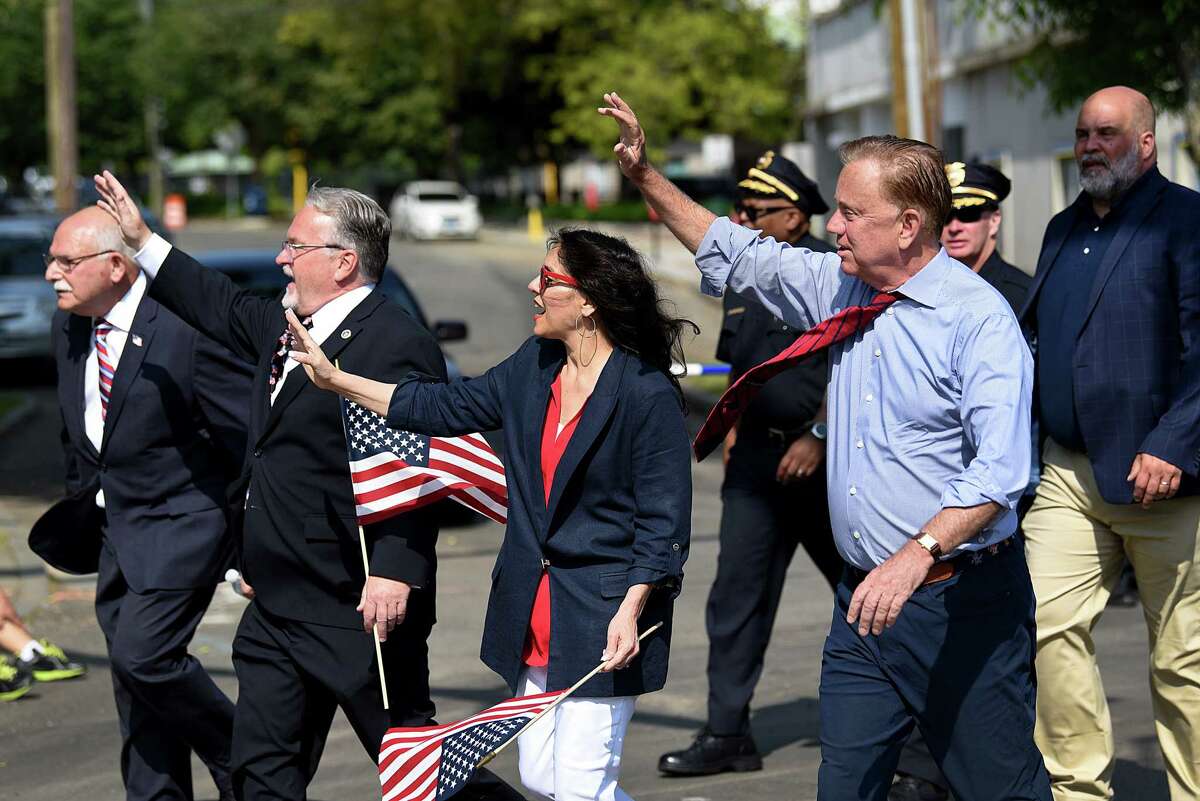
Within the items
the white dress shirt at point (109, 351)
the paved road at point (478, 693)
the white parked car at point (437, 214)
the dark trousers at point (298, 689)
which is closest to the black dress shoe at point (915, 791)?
the paved road at point (478, 693)

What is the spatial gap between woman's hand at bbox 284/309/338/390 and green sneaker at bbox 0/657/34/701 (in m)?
3.66

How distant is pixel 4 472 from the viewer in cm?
1359

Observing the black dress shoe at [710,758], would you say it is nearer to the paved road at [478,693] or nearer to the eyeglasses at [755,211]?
the paved road at [478,693]

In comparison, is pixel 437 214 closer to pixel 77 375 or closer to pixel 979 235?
pixel 979 235

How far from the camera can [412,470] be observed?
4496 millimetres

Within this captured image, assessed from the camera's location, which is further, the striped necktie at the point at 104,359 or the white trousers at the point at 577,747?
the striped necktie at the point at 104,359

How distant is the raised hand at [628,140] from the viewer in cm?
404

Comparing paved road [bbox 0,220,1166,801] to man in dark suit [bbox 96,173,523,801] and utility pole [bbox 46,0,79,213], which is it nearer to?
man in dark suit [bbox 96,173,523,801]

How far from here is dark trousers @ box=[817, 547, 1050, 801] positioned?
388 centimetres

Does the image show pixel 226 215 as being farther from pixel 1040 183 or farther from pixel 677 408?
pixel 677 408

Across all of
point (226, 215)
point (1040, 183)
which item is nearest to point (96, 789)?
point (1040, 183)

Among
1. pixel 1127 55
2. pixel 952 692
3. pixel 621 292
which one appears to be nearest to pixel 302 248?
pixel 621 292

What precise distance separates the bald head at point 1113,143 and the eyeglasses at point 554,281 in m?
1.64

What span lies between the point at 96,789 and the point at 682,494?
117 inches
